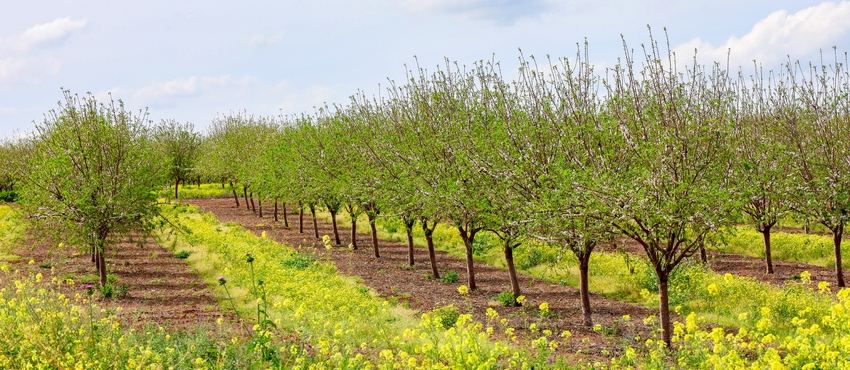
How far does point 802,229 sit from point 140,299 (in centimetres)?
2915

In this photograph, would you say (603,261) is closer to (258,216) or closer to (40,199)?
(40,199)

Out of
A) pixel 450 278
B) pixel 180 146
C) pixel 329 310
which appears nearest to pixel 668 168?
pixel 329 310

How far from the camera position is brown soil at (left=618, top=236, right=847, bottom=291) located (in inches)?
774

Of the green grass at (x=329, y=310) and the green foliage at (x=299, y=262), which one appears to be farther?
the green foliage at (x=299, y=262)

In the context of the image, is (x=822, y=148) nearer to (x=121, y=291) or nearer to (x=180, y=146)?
(x=121, y=291)

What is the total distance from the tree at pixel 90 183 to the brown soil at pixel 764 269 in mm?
14071

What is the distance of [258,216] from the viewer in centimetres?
4162

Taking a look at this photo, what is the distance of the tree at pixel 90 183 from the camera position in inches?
604

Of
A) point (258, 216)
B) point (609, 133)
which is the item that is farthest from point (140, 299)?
point (258, 216)

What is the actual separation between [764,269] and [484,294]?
1051 centimetres

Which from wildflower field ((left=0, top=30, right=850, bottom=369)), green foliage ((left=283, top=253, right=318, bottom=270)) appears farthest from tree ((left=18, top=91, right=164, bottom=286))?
green foliage ((left=283, top=253, right=318, bottom=270))

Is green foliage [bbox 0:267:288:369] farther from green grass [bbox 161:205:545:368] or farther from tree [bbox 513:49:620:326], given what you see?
tree [bbox 513:49:620:326]

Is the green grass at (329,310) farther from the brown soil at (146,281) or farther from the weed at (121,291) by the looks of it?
the weed at (121,291)

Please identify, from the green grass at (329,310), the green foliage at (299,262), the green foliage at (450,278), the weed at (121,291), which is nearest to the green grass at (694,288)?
the green foliage at (450,278)
